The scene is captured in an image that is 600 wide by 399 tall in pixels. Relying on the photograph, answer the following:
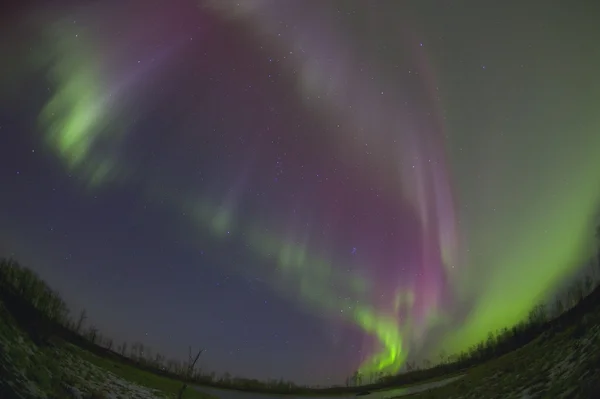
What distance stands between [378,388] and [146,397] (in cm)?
3133

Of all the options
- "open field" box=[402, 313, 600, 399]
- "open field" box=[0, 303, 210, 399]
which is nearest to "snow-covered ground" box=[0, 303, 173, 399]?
"open field" box=[0, 303, 210, 399]

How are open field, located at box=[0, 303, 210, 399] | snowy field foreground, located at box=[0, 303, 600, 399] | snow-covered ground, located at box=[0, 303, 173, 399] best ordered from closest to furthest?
snowy field foreground, located at box=[0, 303, 600, 399] → snow-covered ground, located at box=[0, 303, 173, 399] → open field, located at box=[0, 303, 210, 399]

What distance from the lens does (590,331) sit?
1445 centimetres

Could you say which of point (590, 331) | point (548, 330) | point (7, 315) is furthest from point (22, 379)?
point (548, 330)

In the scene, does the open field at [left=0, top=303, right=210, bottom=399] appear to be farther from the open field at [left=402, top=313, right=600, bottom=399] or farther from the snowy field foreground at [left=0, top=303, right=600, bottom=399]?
the open field at [left=402, top=313, right=600, bottom=399]

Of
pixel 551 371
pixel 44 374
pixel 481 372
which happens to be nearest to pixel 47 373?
pixel 44 374

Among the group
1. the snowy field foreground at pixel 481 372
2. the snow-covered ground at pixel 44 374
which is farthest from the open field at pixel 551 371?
the snow-covered ground at pixel 44 374

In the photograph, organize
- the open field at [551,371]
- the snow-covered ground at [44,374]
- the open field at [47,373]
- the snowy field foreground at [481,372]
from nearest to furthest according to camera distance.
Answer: the open field at [551,371] → the snowy field foreground at [481,372] → the snow-covered ground at [44,374] → the open field at [47,373]

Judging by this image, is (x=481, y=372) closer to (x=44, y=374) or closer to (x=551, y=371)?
(x=551, y=371)

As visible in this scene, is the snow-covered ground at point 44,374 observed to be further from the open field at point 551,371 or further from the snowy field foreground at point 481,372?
the open field at point 551,371

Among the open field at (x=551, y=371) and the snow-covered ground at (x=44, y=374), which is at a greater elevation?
the open field at (x=551, y=371)

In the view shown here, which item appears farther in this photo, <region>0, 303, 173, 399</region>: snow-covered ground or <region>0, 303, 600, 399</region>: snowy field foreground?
<region>0, 303, 173, 399</region>: snow-covered ground

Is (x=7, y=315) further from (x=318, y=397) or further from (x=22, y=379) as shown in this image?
(x=318, y=397)

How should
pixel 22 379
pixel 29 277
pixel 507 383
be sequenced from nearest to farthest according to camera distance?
pixel 22 379 → pixel 507 383 → pixel 29 277
